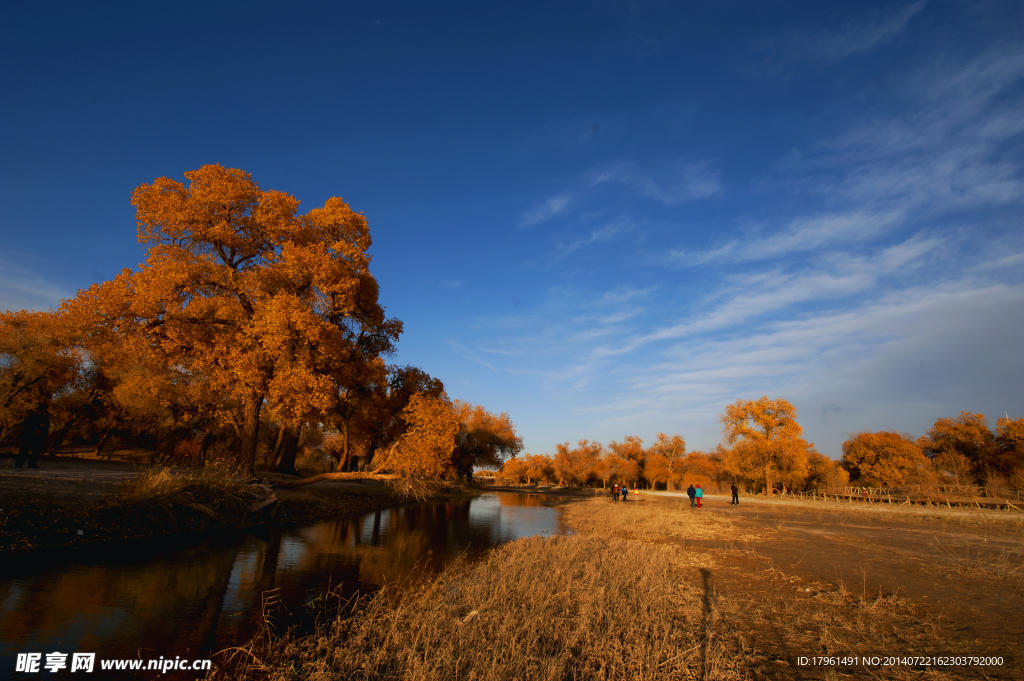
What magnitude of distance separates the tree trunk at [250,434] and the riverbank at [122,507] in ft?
3.15

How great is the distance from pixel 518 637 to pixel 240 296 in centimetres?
2016

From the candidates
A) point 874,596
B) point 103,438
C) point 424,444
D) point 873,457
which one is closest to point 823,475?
point 873,457

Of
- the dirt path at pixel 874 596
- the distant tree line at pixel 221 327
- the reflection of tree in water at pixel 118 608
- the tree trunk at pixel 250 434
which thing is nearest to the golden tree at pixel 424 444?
the distant tree line at pixel 221 327

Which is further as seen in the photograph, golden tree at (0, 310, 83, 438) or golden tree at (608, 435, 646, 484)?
golden tree at (608, 435, 646, 484)

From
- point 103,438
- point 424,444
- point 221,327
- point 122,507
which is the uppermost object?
point 221,327

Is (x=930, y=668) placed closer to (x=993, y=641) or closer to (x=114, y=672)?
(x=993, y=641)

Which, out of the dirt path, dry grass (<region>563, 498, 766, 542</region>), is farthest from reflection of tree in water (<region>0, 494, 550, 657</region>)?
dry grass (<region>563, 498, 766, 542</region>)

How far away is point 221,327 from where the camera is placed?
22.7 m

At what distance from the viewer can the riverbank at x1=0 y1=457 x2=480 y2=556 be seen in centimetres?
1155

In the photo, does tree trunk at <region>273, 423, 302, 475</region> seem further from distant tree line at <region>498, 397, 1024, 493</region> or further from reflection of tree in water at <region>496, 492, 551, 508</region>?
distant tree line at <region>498, 397, 1024, 493</region>

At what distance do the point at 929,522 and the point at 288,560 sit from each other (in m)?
31.6

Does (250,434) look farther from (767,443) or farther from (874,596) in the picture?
(767,443)

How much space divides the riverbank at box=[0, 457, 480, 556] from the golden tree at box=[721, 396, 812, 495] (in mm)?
57747

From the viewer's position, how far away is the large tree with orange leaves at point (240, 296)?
19.4m
